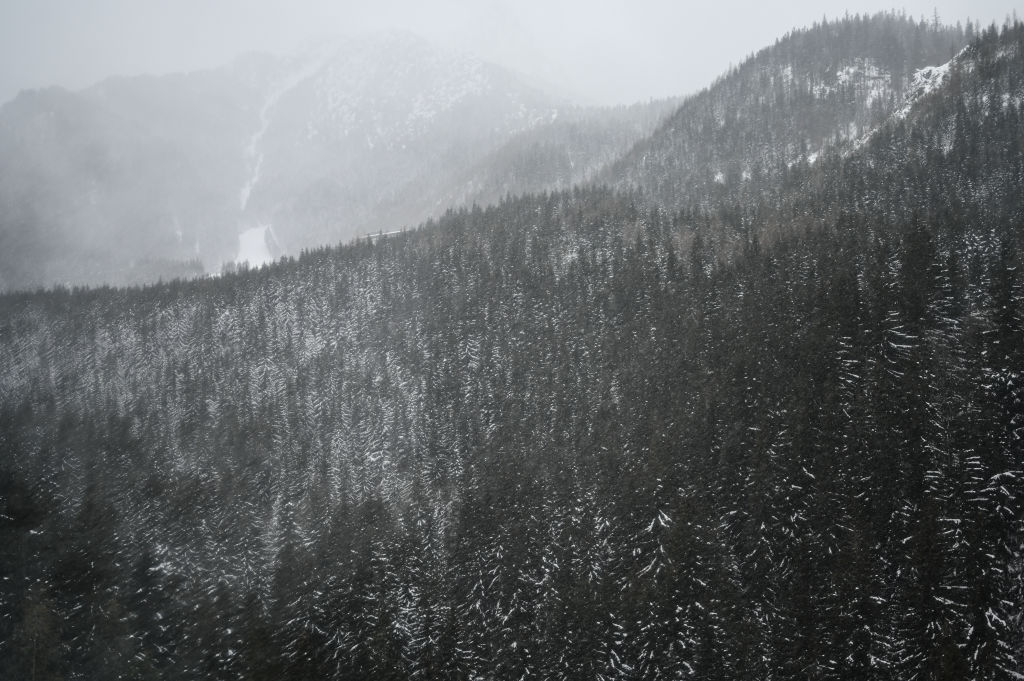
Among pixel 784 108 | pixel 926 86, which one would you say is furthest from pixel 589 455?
pixel 784 108

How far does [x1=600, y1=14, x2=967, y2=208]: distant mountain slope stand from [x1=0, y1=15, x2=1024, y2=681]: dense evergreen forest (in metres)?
27.3

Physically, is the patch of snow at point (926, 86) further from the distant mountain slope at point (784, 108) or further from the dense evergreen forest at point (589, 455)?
the distant mountain slope at point (784, 108)

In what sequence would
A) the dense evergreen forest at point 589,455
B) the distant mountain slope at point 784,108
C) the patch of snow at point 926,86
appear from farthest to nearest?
the distant mountain slope at point 784,108
the patch of snow at point 926,86
the dense evergreen forest at point 589,455

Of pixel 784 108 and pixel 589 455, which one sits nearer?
pixel 589 455

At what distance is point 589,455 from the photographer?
64.1 meters

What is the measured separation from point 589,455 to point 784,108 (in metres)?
116

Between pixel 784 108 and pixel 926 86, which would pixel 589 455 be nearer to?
pixel 926 86

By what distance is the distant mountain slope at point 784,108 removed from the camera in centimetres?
12712

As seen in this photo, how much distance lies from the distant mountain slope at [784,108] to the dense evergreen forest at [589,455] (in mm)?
27335

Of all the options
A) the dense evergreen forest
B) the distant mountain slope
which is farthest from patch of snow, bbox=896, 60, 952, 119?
the distant mountain slope

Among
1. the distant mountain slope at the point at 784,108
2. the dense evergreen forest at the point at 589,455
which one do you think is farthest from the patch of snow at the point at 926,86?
the distant mountain slope at the point at 784,108

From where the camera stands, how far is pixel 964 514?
4459 cm

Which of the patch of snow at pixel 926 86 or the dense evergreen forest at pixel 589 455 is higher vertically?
the patch of snow at pixel 926 86

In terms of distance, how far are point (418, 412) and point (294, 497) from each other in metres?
18.6
